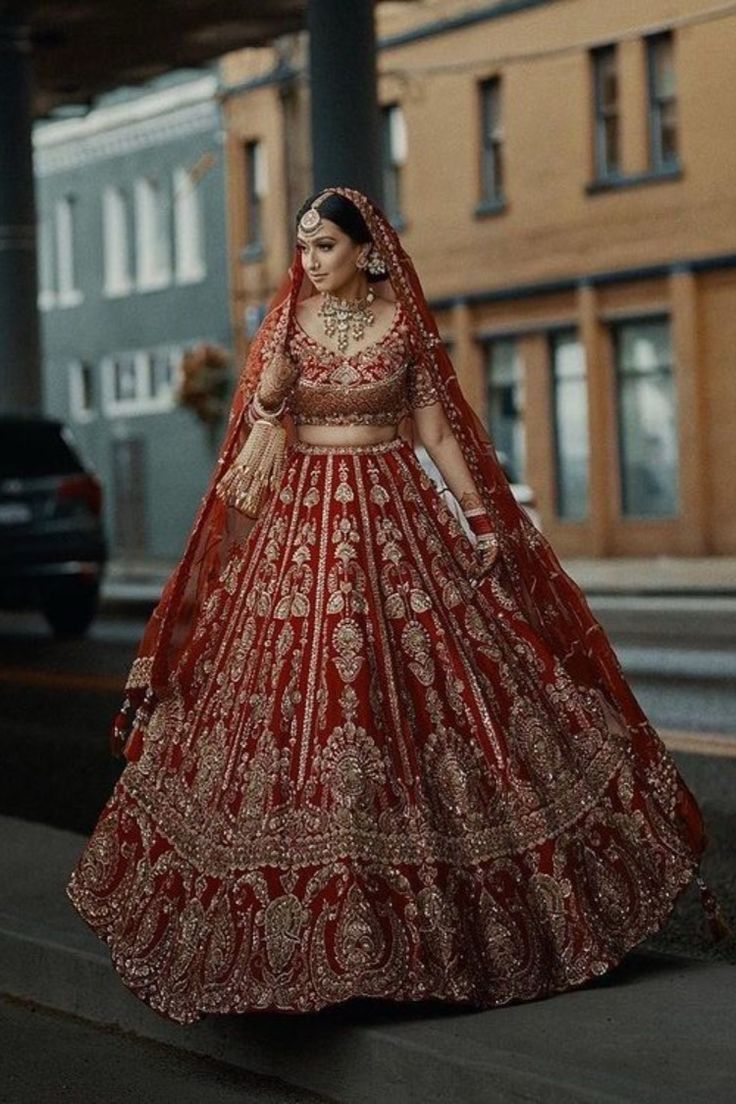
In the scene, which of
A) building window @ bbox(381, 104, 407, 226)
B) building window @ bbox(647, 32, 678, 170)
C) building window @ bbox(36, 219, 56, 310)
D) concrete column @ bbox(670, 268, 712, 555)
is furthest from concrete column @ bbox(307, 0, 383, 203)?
building window @ bbox(36, 219, 56, 310)

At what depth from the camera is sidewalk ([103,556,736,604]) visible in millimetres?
27531

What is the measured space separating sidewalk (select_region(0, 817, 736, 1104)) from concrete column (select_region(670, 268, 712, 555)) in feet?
84.5

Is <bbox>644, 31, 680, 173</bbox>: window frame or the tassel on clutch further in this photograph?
<bbox>644, 31, 680, 173</bbox>: window frame

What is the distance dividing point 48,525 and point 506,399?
1469cm

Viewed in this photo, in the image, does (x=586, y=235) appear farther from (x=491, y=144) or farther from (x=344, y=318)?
(x=344, y=318)

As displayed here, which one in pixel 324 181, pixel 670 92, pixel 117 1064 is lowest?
pixel 117 1064

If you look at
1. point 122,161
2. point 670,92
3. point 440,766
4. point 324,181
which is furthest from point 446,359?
point 122,161

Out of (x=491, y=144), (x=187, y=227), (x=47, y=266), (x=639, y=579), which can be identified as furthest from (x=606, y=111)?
(x=47, y=266)

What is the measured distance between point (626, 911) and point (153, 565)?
36.6 metres

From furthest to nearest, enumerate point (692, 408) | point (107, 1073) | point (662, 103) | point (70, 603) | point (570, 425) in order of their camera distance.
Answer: point (570, 425) < point (662, 103) < point (692, 408) < point (70, 603) < point (107, 1073)

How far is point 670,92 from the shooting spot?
33.2 meters

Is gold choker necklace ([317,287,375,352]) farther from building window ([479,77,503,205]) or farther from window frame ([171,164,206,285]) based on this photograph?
window frame ([171,164,206,285])

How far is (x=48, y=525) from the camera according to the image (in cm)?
2281

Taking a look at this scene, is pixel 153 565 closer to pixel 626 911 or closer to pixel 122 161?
pixel 122 161
